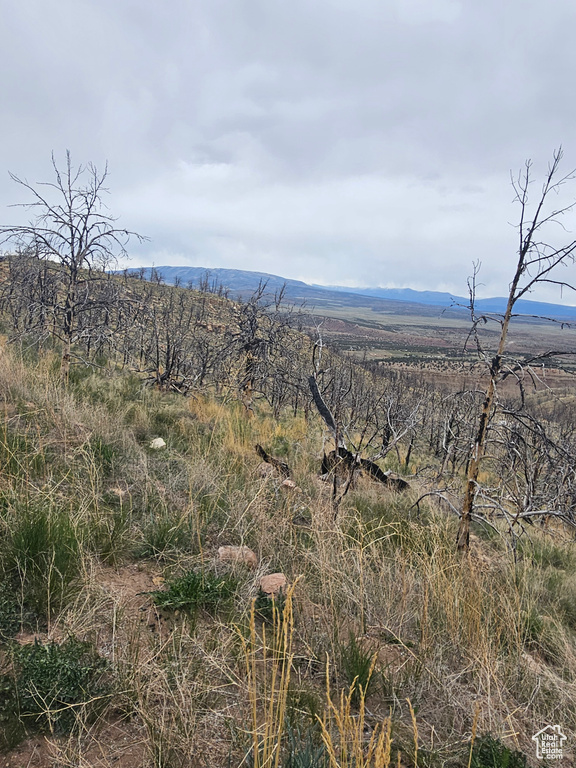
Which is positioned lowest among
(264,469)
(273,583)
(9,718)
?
(264,469)

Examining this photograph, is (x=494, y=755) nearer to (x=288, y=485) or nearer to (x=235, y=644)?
(x=235, y=644)

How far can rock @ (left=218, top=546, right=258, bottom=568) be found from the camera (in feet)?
9.27

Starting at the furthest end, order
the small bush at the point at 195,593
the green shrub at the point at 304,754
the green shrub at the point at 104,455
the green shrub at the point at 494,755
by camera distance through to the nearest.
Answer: the green shrub at the point at 104,455 < the small bush at the point at 195,593 < the green shrub at the point at 494,755 < the green shrub at the point at 304,754

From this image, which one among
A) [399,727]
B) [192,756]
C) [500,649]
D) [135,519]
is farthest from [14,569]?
[500,649]

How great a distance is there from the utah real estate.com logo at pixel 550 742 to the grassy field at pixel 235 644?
0.04m

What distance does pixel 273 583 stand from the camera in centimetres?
262

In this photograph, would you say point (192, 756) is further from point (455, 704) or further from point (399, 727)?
point (455, 704)

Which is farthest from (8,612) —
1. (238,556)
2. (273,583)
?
(273,583)

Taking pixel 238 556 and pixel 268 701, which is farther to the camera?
pixel 238 556

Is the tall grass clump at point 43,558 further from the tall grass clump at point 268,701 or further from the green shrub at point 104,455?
the green shrub at point 104,455

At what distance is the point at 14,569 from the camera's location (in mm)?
2275

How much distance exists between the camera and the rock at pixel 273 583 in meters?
2.56

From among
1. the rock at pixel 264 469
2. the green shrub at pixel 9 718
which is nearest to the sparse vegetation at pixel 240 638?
the green shrub at pixel 9 718

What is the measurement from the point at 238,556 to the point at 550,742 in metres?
1.87
